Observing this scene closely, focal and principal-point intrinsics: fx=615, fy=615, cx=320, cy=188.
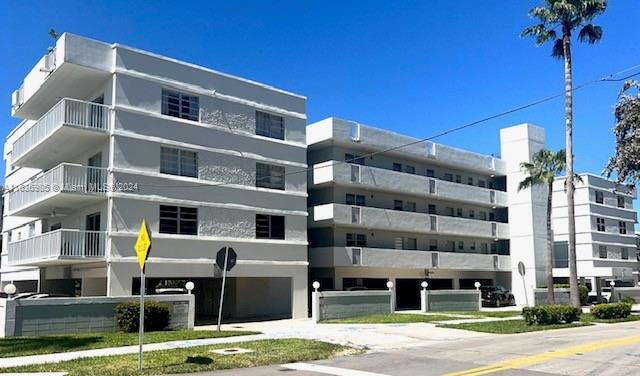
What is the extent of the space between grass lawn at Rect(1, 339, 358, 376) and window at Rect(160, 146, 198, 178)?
12.7 metres

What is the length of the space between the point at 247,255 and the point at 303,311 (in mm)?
4560

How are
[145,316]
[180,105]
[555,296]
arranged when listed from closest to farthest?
[145,316], [180,105], [555,296]

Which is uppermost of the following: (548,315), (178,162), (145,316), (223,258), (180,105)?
(180,105)

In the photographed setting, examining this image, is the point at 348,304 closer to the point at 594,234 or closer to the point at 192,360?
the point at 192,360

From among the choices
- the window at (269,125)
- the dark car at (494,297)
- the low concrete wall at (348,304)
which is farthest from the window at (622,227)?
the window at (269,125)

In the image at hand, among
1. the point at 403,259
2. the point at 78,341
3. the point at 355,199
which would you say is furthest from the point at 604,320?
the point at 78,341

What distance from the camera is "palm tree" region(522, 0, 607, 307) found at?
96.2 feet

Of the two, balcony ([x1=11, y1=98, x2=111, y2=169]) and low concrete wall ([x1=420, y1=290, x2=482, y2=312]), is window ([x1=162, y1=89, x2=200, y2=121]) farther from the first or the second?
low concrete wall ([x1=420, y1=290, x2=482, y2=312])

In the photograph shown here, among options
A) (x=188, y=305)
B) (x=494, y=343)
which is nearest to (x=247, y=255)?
(x=188, y=305)

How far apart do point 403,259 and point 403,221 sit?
242 cm

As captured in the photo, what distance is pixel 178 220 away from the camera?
2775 centimetres

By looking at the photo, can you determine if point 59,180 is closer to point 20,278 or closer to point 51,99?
point 51,99

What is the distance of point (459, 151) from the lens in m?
44.6

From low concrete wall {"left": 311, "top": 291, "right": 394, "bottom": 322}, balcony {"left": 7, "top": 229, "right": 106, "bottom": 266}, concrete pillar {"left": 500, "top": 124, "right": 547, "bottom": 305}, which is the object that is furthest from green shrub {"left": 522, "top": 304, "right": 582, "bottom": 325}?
concrete pillar {"left": 500, "top": 124, "right": 547, "bottom": 305}
